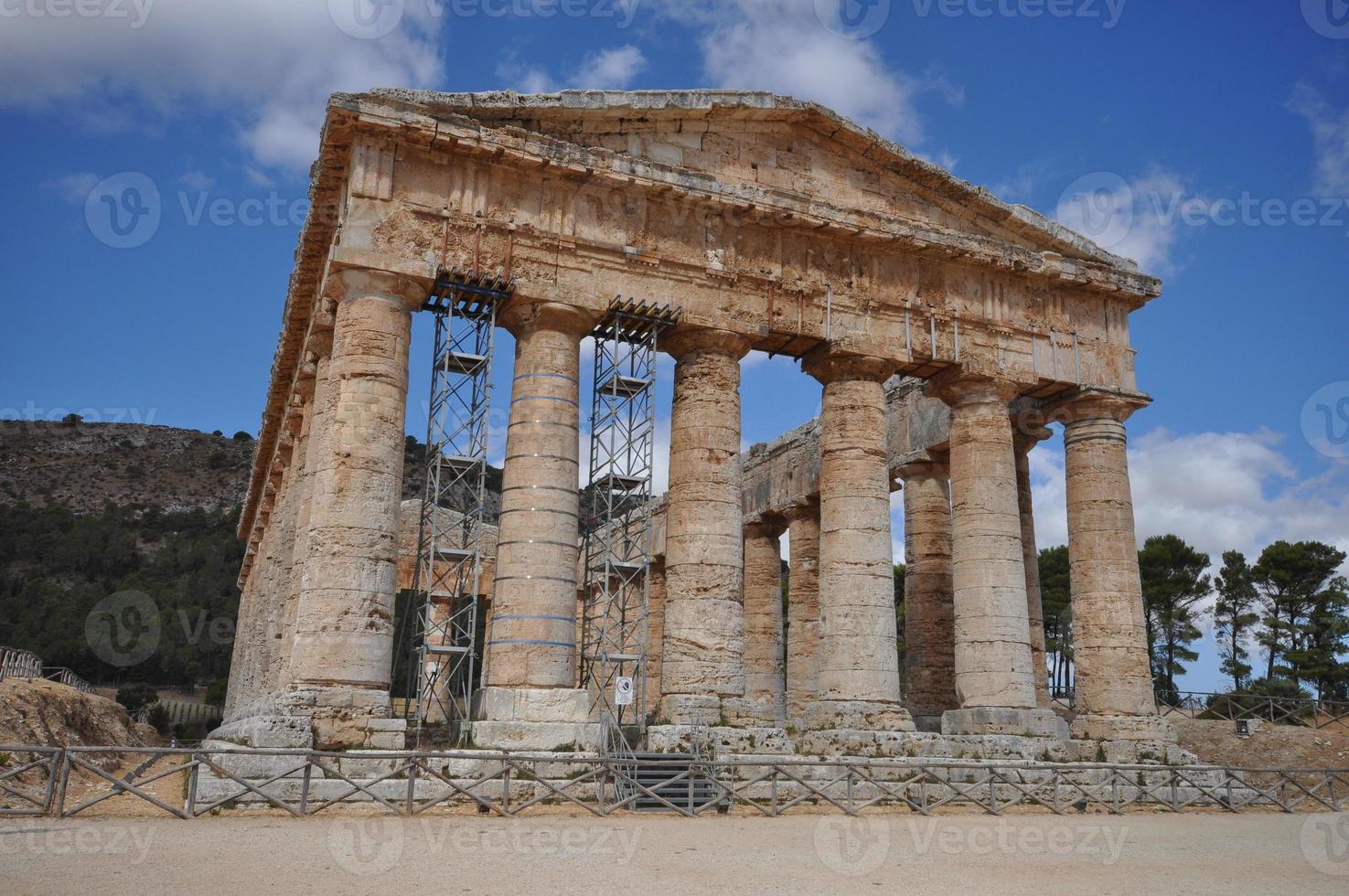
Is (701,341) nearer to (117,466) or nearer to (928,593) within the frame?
(928,593)

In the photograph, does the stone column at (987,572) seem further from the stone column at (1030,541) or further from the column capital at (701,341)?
the column capital at (701,341)

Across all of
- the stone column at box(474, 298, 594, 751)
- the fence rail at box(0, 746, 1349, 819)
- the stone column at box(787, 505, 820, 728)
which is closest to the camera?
the fence rail at box(0, 746, 1349, 819)

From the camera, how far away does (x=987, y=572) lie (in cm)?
2042

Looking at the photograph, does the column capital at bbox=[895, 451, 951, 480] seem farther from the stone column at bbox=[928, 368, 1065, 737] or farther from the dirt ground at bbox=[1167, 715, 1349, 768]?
the dirt ground at bbox=[1167, 715, 1349, 768]

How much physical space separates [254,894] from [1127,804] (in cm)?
1581

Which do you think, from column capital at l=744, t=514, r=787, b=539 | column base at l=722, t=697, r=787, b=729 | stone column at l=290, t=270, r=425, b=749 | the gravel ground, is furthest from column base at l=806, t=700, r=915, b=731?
column capital at l=744, t=514, r=787, b=539

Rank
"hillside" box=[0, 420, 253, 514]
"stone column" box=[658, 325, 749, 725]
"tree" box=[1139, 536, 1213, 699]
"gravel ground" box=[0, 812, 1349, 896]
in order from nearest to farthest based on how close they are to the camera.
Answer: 1. "gravel ground" box=[0, 812, 1349, 896]
2. "stone column" box=[658, 325, 749, 725]
3. "tree" box=[1139, 536, 1213, 699]
4. "hillside" box=[0, 420, 253, 514]

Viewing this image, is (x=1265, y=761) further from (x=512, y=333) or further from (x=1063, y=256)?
(x=512, y=333)

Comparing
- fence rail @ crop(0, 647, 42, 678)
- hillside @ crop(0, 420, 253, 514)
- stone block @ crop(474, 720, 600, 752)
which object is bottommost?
stone block @ crop(474, 720, 600, 752)

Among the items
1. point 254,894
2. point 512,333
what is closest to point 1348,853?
point 254,894

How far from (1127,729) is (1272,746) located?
8777mm

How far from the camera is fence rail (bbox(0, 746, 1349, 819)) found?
12.5 m

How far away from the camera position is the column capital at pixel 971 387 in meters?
21.6

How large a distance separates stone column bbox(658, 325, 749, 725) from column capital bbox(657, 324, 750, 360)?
0.02 m
